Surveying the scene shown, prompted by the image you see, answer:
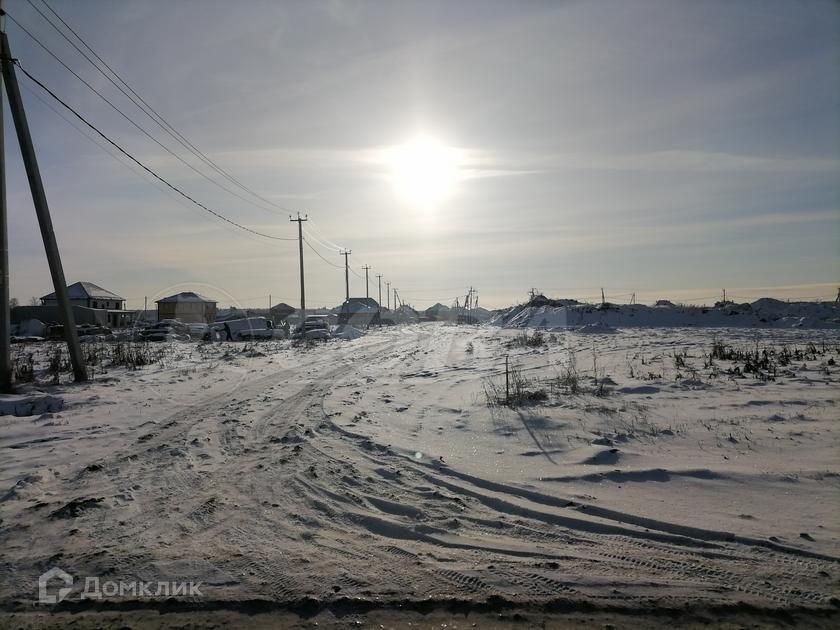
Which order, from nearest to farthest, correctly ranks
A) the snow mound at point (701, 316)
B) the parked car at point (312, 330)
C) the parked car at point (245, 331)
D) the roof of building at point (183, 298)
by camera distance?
the snow mound at point (701, 316), the parked car at point (312, 330), the parked car at point (245, 331), the roof of building at point (183, 298)

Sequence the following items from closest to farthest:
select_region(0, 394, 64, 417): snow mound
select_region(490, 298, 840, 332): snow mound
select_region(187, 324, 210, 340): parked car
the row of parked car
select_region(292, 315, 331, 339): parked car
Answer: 1. select_region(0, 394, 64, 417): snow mound
2. select_region(490, 298, 840, 332): snow mound
3. the row of parked car
4. select_region(292, 315, 331, 339): parked car
5. select_region(187, 324, 210, 340): parked car

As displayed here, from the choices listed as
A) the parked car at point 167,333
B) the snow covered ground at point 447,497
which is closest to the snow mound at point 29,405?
the snow covered ground at point 447,497

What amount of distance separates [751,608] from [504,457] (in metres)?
2.91

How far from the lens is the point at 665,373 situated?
1047 cm

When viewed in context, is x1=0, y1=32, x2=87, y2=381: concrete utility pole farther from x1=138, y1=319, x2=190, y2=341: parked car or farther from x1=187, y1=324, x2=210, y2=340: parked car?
x1=187, y1=324, x2=210, y2=340: parked car

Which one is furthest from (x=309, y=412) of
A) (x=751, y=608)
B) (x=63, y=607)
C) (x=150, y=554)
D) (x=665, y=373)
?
(x=665, y=373)

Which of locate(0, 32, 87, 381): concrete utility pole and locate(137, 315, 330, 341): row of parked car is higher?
locate(0, 32, 87, 381): concrete utility pole

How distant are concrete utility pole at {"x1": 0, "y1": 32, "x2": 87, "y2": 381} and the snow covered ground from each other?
303 cm

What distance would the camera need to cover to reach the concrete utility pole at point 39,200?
33.1 ft

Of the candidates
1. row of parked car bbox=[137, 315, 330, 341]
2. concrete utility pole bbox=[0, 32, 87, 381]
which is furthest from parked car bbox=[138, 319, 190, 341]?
concrete utility pole bbox=[0, 32, 87, 381]

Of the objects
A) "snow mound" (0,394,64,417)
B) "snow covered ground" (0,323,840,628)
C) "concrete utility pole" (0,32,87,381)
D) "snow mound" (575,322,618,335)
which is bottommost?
"snow covered ground" (0,323,840,628)

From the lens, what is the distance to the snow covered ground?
304cm

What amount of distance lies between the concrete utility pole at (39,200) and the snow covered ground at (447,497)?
303 centimetres

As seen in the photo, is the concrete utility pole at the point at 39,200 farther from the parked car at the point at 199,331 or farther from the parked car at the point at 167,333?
the parked car at the point at 199,331
